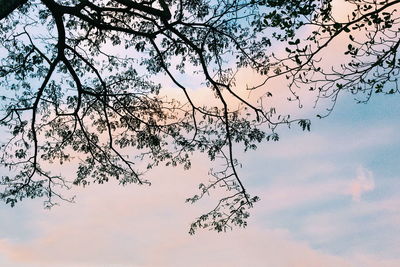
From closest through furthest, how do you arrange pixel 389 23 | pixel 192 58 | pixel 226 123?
1. pixel 389 23
2. pixel 226 123
3. pixel 192 58

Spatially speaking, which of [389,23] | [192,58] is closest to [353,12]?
[389,23]

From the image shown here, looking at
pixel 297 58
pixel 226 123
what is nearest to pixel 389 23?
pixel 297 58

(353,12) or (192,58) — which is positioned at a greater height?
(192,58)

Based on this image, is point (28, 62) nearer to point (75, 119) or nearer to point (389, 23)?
point (75, 119)

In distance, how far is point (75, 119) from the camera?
1161cm

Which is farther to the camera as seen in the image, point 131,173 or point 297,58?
point 131,173

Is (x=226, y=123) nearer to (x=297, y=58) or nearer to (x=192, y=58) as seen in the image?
(x=192, y=58)

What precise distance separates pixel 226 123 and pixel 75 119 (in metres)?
3.27

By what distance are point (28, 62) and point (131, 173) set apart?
321 cm

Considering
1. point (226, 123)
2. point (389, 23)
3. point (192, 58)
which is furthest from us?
point (192, 58)

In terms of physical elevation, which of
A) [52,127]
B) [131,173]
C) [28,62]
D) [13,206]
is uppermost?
[28,62]

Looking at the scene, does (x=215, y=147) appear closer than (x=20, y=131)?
Yes

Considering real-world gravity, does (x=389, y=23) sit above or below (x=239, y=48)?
below

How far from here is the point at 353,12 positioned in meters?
6.59
